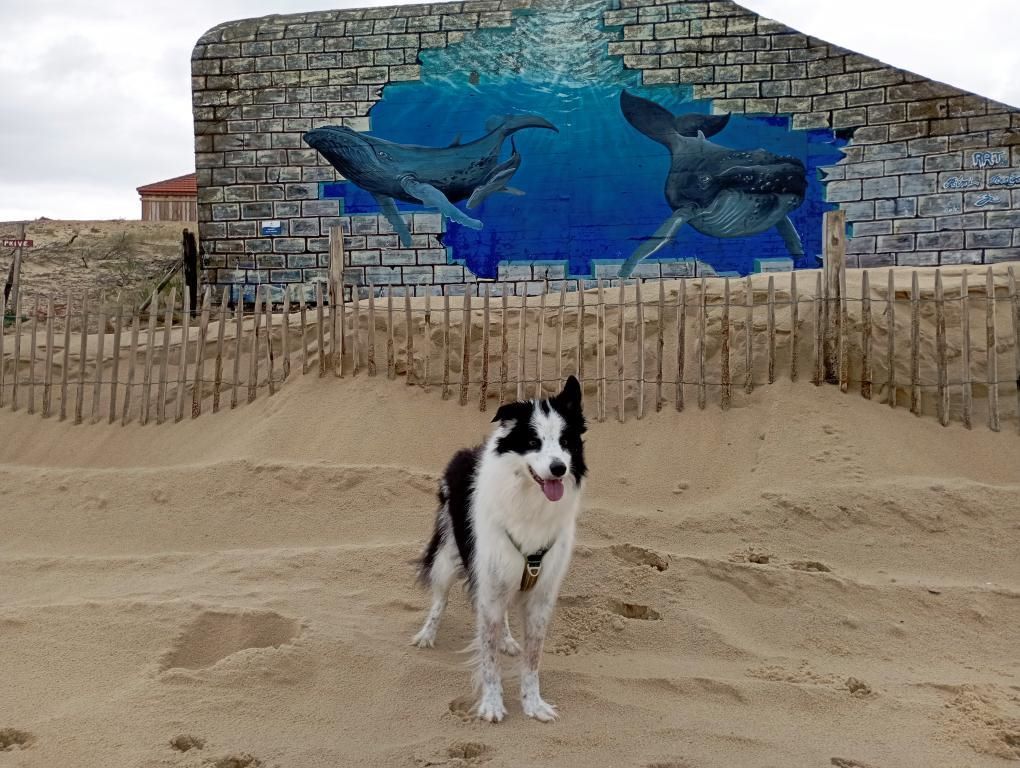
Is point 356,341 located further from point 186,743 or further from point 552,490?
point 186,743

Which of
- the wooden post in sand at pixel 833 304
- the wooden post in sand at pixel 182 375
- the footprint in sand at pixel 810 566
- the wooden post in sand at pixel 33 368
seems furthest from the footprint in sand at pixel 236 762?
the wooden post in sand at pixel 33 368

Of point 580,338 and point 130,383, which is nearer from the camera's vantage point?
point 580,338

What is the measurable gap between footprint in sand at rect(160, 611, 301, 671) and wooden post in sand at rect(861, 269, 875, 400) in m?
4.72

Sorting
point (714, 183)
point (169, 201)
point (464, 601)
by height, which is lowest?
point (464, 601)

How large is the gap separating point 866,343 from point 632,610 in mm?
3254

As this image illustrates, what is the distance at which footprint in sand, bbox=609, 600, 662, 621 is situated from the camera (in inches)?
189

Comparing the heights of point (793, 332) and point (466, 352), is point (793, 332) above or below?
above

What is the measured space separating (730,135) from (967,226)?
337 cm

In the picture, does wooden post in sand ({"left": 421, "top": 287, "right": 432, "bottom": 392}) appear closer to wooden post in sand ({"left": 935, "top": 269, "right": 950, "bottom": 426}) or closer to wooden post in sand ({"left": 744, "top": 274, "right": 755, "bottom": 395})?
wooden post in sand ({"left": 744, "top": 274, "right": 755, "bottom": 395})

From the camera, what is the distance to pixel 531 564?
383cm

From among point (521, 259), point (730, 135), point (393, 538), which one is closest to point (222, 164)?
point (521, 259)

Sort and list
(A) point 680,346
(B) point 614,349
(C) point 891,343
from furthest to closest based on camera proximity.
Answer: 1. (B) point 614,349
2. (A) point 680,346
3. (C) point 891,343

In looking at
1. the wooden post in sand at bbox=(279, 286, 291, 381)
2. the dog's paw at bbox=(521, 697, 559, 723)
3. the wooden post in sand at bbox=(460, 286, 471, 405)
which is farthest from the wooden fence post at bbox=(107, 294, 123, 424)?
the dog's paw at bbox=(521, 697, 559, 723)

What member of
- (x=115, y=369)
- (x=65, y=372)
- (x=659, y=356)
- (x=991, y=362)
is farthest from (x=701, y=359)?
(x=65, y=372)
